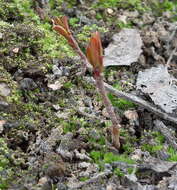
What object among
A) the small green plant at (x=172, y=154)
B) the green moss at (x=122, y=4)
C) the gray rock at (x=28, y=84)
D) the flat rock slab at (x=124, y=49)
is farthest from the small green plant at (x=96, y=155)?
the green moss at (x=122, y=4)

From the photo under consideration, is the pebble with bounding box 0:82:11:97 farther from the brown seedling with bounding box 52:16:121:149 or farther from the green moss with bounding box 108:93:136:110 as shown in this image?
the green moss with bounding box 108:93:136:110

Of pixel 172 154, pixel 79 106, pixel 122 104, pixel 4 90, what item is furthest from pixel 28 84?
pixel 172 154

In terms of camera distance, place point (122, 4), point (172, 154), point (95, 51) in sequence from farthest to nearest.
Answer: point (122, 4) < point (172, 154) < point (95, 51)

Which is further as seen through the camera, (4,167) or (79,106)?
(79,106)

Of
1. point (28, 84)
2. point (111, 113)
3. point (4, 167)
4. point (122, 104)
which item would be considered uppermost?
point (28, 84)

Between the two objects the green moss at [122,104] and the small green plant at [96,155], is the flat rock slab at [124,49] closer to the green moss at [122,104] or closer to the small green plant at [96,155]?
the green moss at [122,104]

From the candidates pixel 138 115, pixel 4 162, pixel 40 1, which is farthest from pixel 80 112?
pixel 40 1

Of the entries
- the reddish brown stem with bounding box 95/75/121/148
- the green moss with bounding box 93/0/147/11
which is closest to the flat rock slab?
the green moss with bounding box 93/0/147/11

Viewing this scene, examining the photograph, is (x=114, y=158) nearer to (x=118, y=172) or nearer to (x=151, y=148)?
(x=118, y=172)

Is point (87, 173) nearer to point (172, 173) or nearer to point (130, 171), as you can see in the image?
point (130, 171)
